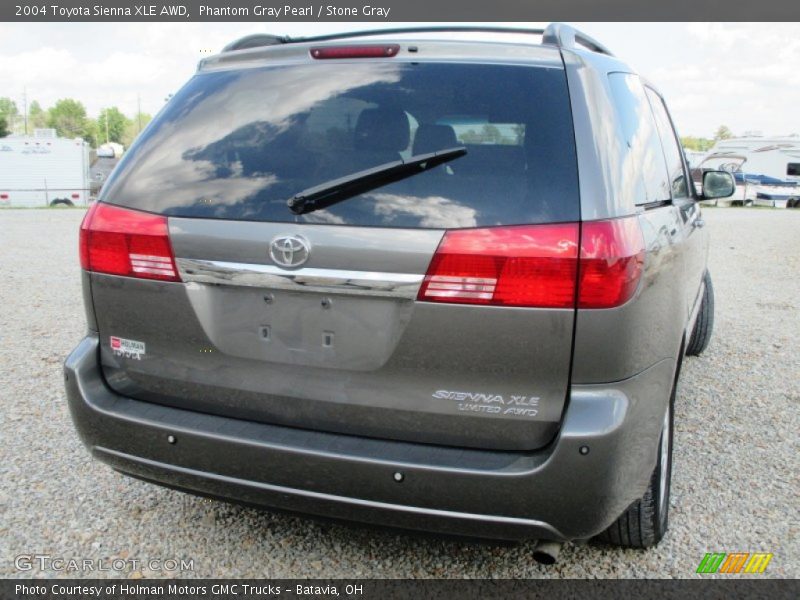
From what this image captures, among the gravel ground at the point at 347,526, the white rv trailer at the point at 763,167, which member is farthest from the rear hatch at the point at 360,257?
the white rv trailer at the point at 763,167

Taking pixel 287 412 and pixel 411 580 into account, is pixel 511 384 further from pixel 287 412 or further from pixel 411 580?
pixel 411 580

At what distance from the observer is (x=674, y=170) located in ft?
11.8

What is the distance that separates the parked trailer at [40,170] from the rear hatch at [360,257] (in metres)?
35.8

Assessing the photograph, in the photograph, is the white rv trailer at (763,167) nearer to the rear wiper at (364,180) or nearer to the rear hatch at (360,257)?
the rear hatch at (360,257)

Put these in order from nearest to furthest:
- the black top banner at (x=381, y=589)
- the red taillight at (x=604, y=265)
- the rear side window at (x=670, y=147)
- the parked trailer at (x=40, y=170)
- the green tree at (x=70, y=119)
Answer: the red taillight at (x=604, y=265) → the black top banner at (x=381, y=589) → the rear side window at (x=670, y=147) → the parked trailer at (x=40, y=170) → the green tree at (x=70, y=119)

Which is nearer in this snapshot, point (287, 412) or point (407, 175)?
point (407, 175)

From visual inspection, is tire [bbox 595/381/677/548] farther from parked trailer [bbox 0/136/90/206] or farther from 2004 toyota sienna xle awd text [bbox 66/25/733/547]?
parked trailer [bbox 0/136/90/206]

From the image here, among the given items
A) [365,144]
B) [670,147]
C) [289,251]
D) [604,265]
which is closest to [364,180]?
[365,144]

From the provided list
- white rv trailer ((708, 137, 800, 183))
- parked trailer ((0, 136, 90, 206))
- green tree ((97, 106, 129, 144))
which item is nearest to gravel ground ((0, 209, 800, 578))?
parked trailer ((0, 136, 90, 206))

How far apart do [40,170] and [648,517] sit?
124 feet

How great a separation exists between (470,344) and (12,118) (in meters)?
150

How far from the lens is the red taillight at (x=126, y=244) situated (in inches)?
91.0

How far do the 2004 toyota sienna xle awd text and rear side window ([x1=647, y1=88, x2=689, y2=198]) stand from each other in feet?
3.17

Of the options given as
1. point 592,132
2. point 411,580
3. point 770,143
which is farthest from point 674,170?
point 770,143
